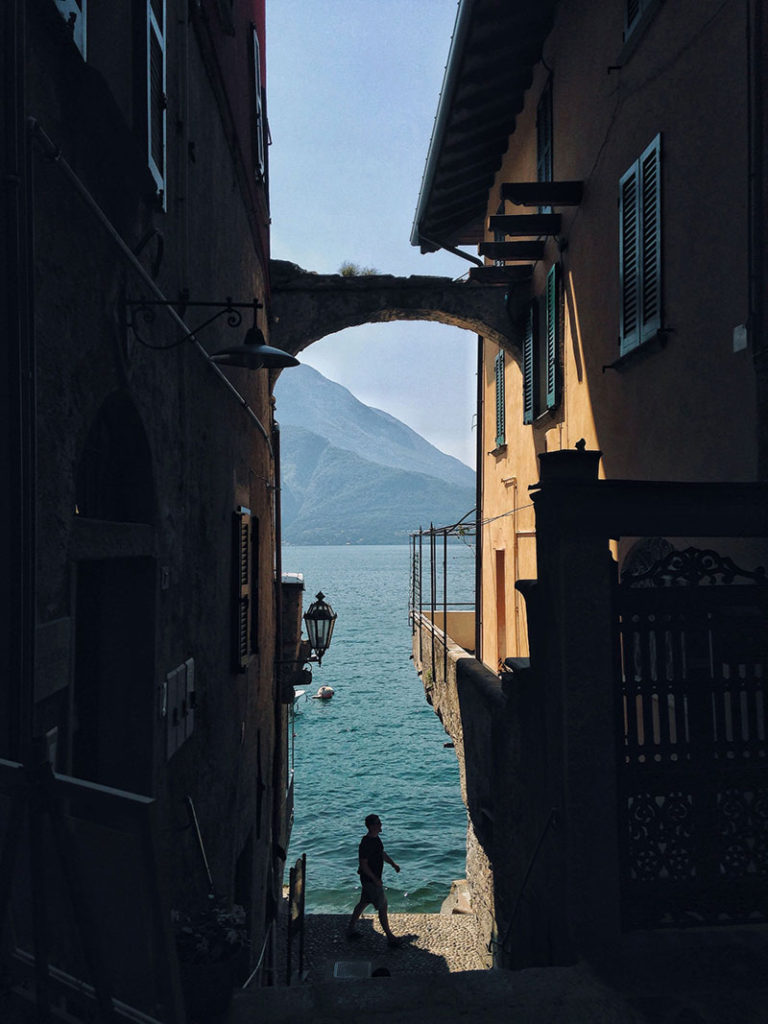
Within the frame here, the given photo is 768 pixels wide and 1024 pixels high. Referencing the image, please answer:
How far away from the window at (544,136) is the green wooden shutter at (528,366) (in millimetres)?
1632

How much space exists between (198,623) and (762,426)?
14.3ft

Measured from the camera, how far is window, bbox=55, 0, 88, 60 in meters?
3.21

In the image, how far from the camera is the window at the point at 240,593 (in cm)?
802

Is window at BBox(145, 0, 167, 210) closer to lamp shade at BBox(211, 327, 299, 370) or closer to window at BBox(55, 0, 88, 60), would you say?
window at BBox(55, 0, 88, 60)

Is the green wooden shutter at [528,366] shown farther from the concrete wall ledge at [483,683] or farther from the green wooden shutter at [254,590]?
the green wooden shutter at [254,590]

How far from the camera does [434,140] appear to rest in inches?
498

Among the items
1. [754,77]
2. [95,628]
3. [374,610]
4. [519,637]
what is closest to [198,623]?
[95,628]

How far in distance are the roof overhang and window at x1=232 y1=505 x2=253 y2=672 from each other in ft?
23.3

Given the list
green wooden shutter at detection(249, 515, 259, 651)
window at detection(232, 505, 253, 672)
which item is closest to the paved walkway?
window at detection(232, 505, 253, 672)

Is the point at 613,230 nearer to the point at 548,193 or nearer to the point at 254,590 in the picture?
the point at 548,193

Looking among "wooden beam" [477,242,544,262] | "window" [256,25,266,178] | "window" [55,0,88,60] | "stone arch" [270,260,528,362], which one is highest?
"window" [256,25,266,178]

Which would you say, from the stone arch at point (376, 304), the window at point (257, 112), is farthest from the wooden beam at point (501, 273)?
the window at point (257, 112)

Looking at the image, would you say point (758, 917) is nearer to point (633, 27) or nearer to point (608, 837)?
point (608, 837)

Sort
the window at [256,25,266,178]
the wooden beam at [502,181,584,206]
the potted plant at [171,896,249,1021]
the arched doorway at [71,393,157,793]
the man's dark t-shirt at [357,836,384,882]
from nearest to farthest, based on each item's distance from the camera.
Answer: the potted plant at [171,896,249,1021], the arched doorway at [71,393,157,793], the wooden beam at [502,181,584,206], the window at [256,25,266,178], the man's dark t-shirt at [357,836,384,882]
